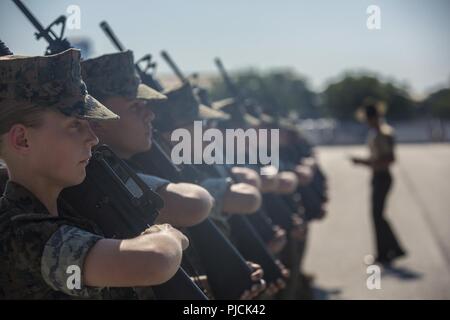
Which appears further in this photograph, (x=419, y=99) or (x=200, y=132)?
(x=419, y=99)

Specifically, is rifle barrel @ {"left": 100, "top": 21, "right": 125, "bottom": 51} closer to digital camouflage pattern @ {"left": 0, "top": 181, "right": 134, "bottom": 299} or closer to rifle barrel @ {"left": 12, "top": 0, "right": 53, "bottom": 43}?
rifle barrel @ {"left": 12, "top": 0, "right": 53, "bottom": 43}

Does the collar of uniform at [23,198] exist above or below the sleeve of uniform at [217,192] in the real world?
above

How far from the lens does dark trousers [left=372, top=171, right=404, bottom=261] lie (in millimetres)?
7836

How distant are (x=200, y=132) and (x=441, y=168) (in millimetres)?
16845

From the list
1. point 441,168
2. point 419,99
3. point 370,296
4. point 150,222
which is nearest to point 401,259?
point 370,296

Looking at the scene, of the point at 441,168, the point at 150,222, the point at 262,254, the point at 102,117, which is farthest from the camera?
the point at 441,168

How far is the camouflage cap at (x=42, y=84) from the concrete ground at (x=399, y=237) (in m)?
4.18

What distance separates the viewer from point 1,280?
6.35ft

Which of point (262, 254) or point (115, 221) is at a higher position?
point (115, 221)

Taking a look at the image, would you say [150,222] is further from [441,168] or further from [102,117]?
[441,168]

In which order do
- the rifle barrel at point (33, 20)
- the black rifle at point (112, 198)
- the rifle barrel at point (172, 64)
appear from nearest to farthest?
1. the black rifle at point (112, 198)
2. the rifle barrel at point (33, 20)
3. the rifle barrel at point (172, 64)

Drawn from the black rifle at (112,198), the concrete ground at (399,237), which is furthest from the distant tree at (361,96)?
the black rifle at (112,198)

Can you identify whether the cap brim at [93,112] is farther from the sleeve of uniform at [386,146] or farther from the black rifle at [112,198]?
the sleeve of uniform at [386,146]

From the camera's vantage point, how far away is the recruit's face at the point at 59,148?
1.97m
